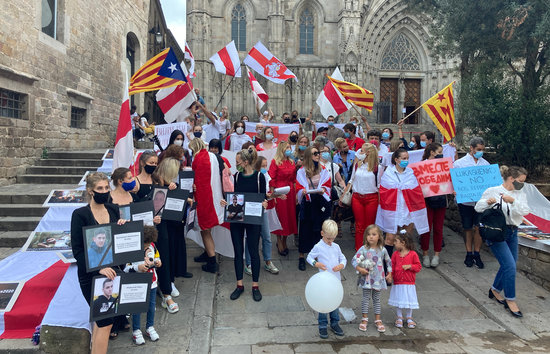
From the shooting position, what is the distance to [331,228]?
4.47 m

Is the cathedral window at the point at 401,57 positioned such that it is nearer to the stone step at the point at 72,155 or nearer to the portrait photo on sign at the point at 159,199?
the stone step at the point at 72,155

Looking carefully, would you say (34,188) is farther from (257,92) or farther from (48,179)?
(257,92)

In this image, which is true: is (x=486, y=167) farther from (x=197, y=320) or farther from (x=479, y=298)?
(x=197, y=320)

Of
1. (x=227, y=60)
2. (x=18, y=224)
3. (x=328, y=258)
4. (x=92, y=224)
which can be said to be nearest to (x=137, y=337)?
(x=92, y=224)

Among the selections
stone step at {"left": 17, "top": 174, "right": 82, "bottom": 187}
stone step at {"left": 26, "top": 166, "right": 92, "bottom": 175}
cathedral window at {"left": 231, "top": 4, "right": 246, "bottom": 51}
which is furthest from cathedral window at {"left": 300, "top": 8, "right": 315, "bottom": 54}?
stone step at {"left": 17, "top": 174, "right": 82, "bottom": 187}

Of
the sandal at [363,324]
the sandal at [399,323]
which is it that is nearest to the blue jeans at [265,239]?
the sandal at [363,324]

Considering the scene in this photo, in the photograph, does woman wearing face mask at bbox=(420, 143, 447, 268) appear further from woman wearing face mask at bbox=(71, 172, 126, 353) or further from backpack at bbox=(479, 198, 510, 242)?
woman wearing face mask at bbox=(71, 172, 126, 353)

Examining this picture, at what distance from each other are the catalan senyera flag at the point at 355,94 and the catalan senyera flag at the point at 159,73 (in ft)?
15.5

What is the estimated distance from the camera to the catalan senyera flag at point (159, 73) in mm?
7641

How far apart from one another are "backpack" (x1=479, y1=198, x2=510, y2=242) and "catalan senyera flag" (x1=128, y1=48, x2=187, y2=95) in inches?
232

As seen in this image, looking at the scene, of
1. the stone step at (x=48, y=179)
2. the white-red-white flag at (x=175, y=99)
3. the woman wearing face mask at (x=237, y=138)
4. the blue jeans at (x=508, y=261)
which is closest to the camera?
the blue jeans at (x=508, y=261)

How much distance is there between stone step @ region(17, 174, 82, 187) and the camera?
30.7 feet

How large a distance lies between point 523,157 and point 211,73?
2126cm

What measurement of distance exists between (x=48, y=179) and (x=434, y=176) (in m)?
8.97
